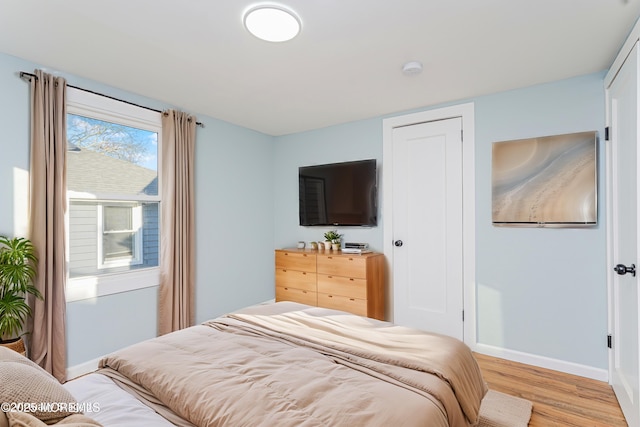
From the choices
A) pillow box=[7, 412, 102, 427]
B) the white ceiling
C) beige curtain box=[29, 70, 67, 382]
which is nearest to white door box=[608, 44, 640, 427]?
the white ceiling

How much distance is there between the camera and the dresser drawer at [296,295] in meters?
3.77

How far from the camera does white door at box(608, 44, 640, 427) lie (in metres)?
1.89

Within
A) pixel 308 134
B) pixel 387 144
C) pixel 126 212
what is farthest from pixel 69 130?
pixel 387 144

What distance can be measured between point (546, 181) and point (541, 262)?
27.3 inches

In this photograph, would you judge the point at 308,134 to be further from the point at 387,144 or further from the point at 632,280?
the point at 632,280

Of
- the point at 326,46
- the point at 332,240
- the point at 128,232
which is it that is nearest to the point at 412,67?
the point at 326,46

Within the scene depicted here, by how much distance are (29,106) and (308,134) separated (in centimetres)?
281

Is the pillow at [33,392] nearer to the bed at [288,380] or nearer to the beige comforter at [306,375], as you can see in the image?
the bed at [288,380]

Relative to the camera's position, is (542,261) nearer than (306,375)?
No

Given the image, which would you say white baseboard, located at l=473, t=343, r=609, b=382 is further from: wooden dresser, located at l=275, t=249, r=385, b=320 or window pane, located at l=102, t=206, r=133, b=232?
window pane, located at l=102, t=206, r=133, b=232

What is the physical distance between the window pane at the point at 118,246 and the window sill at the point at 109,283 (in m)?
0.17

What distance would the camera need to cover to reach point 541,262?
2.83 metres

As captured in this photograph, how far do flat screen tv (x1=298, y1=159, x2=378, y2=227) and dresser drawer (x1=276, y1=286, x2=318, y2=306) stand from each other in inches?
33.9

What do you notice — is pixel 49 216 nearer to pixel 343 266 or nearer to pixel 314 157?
pixel 343 266
